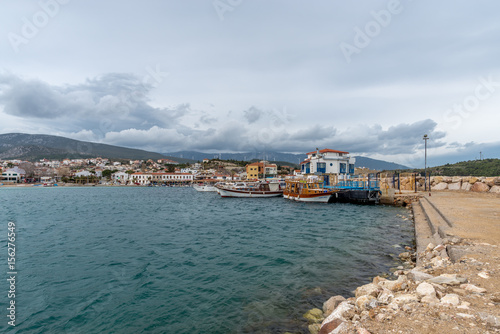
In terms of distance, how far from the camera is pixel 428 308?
3637 mm

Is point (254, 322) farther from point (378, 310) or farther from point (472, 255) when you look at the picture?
point (472, 255)

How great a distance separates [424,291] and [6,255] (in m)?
15.1

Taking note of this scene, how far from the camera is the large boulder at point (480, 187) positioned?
26.8 metres

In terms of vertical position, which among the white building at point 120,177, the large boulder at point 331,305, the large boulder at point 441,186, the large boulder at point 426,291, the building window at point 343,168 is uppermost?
the building window at point 343,168

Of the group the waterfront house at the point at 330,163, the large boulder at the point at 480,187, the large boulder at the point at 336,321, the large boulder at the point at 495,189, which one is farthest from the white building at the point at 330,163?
the large boulder at the point at 336,321

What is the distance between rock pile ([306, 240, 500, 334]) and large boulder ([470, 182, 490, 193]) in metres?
29.2

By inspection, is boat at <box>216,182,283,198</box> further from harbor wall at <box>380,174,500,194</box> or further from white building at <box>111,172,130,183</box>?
white building at <box>111,172,130,183</box>

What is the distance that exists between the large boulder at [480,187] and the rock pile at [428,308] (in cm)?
2922

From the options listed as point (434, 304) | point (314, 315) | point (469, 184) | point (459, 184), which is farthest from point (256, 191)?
point (434, 304)

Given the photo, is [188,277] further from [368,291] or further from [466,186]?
[466,186]

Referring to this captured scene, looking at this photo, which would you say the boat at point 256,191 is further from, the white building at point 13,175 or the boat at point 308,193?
the white building at point 13,175

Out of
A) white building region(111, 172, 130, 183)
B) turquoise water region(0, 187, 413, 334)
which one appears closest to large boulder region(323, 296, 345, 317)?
turquoise water region(0, 187, 413, 334)

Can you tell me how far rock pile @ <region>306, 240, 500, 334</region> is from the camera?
3.14 meters

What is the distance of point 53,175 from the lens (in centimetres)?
12975
